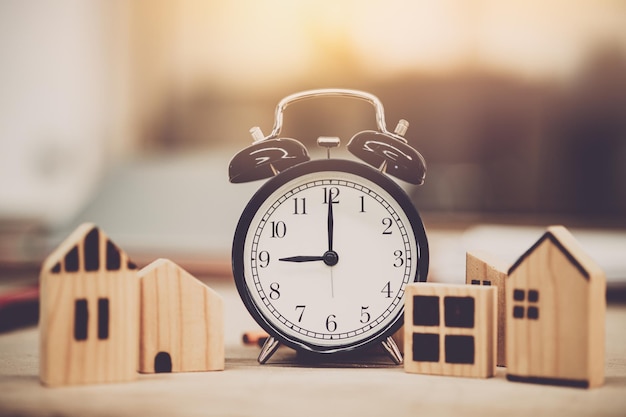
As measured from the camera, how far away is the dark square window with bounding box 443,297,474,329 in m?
0.89

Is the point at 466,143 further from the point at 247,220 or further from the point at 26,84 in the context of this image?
the point at 247,220

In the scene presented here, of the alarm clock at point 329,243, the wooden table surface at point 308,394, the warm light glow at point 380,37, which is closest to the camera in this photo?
the wooden table surface at point 308,394

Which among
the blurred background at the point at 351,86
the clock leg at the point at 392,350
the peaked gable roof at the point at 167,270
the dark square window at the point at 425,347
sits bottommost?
the clock leg at the point at 392,350

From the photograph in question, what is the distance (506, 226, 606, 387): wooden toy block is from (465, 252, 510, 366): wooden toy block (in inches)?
3.3

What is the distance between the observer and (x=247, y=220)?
97cm

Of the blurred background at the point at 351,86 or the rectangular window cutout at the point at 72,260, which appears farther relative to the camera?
the blurred background at the point at 351,86

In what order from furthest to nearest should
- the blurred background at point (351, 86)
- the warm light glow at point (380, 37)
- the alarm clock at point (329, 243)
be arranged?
the warm light glow at point (380, 37) → the blurred background at point (351, 86) → the alarm clock at point (329, 243)

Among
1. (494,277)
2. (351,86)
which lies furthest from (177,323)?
(351,86)

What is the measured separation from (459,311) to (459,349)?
5cm

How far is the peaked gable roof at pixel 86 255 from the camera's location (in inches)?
33.2

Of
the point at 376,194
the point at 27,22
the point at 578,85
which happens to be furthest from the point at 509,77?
the point at 376,194

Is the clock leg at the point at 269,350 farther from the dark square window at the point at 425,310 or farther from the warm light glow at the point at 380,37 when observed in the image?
the warm light glow at the point at 380,37

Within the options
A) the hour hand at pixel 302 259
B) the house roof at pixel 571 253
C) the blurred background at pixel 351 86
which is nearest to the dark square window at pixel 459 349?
the house roof at pixel 571 253

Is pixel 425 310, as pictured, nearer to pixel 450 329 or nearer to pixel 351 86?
pixel 450 329
